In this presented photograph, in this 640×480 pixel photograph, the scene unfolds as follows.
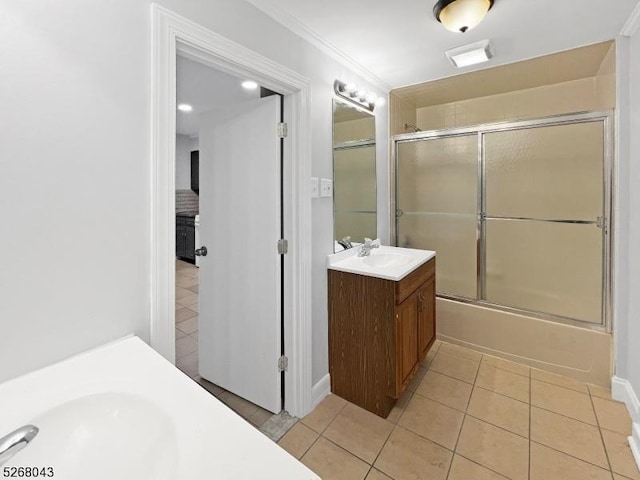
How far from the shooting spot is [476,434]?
175 cm

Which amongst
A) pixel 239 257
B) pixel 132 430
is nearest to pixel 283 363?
pixel 239 257

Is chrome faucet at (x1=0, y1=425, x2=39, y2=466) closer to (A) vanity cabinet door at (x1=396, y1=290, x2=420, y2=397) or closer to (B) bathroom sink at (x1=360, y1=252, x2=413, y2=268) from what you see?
(A) vanity cabinet door at (x1=396, y1=290, x2=420, y2=397)

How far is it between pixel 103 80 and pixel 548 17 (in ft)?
7.13

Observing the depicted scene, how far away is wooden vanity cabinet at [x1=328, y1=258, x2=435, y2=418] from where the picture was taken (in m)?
1.83

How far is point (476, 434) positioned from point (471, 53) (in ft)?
7.63

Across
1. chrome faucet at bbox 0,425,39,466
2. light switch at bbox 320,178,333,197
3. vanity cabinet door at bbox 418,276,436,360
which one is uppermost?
light switch at bbox 320,178,333,197

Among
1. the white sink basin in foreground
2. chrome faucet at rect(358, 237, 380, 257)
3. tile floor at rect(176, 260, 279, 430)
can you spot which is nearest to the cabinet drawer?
the white sink basin in foreground

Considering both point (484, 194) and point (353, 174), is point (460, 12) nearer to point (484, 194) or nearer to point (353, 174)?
point (353, 174)

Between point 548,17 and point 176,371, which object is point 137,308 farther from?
point 548,17

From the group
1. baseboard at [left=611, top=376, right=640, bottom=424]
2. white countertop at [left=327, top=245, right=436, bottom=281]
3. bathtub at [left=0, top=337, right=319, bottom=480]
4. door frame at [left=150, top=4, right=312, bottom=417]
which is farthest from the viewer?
white countertop at [left=327, top=245, right=436, bottom=281]

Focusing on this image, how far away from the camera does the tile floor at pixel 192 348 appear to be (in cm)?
195

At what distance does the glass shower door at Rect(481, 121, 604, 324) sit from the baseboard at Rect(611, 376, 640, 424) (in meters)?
0.42

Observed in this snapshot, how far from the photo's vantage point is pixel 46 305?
939 millimetres

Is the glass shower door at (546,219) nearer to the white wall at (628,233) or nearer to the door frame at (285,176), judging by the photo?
the white wall at (628,233)
